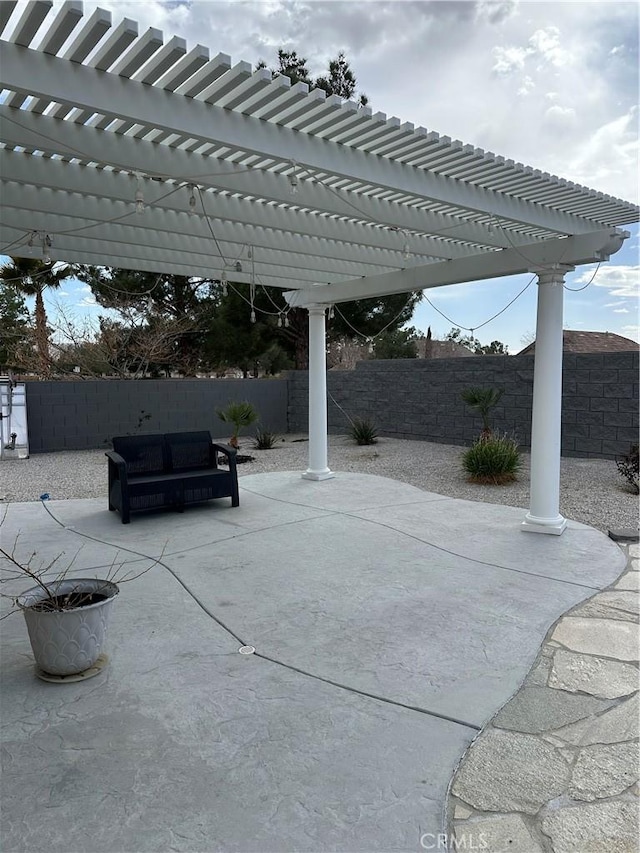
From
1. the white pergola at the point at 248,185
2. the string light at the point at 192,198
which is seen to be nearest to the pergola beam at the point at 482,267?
the white pergola at the point at 248,185

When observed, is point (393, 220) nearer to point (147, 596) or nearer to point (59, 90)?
point (59, 90)

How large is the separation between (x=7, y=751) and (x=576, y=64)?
6.96m

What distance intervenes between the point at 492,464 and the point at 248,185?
18.1ft

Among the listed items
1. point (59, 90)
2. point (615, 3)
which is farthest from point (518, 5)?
point (59, 90)

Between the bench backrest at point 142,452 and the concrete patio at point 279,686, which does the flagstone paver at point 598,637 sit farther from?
the bench backrest at point 142,452

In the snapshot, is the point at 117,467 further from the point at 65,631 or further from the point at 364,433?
the point at 364,433

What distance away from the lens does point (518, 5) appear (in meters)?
4.98

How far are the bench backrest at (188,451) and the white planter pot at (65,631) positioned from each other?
13.4 ft

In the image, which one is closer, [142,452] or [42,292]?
[142,452]

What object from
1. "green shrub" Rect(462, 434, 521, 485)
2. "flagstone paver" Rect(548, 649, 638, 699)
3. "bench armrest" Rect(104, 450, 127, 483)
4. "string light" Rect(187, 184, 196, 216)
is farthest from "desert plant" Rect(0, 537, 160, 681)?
"green shrub" Rect(462, 434, 521, 485)

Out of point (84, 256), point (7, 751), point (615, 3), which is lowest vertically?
point (7, 751)

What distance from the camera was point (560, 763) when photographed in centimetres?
240

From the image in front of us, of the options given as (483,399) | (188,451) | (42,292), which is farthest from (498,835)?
(42,292)

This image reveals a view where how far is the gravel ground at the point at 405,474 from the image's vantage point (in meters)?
7.28
